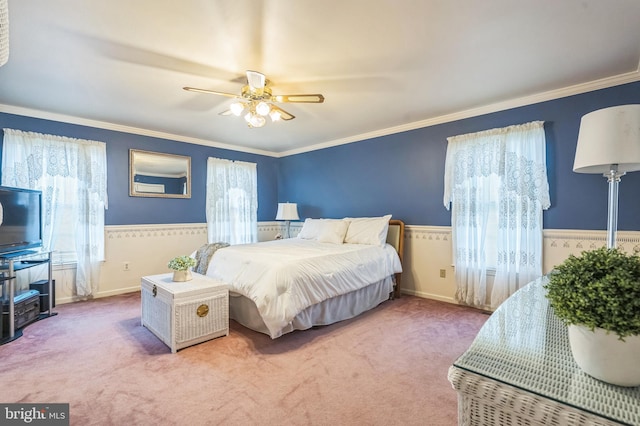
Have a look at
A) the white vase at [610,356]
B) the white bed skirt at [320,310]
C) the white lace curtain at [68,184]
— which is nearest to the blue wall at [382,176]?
the white lace curtain at [68,184]

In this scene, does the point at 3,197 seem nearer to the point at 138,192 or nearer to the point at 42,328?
the point at 42,328

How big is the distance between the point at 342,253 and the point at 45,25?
9.67 ft

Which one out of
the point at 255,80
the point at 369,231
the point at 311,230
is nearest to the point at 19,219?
the point at 255,80

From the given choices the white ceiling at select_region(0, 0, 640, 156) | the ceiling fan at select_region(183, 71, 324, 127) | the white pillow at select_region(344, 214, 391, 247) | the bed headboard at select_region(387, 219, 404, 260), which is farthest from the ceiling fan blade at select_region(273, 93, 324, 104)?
the bed headboard at select_region(387, 219, 404, 260)

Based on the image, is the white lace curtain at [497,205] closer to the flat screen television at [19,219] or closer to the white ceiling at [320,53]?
the white ceiling at [320,53]

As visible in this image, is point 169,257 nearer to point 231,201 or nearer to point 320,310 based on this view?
point 231,201

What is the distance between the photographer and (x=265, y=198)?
234 inches

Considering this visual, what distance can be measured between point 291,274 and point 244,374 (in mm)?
829

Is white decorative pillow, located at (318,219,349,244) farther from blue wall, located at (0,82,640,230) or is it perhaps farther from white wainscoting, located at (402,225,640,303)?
white wainscoting, located at (402,225,640,303)

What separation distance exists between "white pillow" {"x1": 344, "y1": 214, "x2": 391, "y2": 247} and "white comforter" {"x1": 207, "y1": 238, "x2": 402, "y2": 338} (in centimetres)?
24

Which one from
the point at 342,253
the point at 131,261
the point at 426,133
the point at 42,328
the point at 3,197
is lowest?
the point at 42,328

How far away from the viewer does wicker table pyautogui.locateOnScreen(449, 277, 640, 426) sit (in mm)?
592

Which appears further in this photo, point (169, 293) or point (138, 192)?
point (138, 192)

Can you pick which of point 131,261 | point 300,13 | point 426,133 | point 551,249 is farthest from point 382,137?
point 131,261
